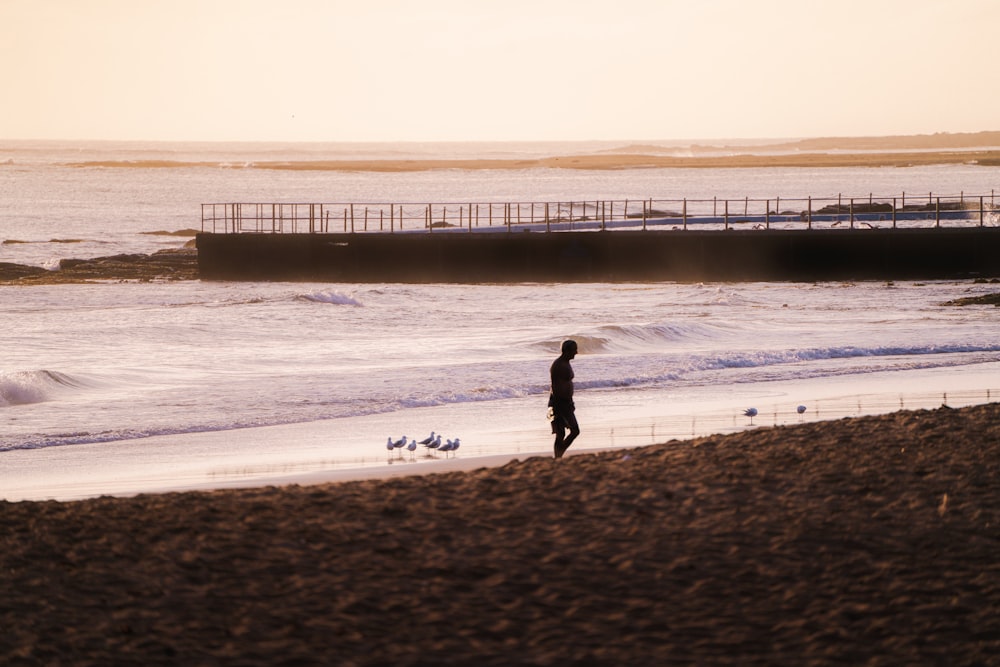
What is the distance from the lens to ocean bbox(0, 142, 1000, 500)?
15.6 meters

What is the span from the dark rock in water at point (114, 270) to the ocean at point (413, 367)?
→ 2.62m

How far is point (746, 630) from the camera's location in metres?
7.42

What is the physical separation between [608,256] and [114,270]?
20.2 metres

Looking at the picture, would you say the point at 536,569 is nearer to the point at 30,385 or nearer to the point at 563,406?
the point at 563,406

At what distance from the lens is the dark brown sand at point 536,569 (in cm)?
720

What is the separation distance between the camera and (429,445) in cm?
1437

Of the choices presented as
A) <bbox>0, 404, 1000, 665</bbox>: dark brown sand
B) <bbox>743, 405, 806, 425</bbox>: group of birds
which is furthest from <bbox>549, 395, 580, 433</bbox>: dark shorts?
<bbox>743, 405, 806, 425</bbox>: group of birds

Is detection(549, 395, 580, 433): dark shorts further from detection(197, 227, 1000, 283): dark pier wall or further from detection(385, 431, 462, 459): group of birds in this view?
detection(197, 227, 1000, 283): dark pier wall

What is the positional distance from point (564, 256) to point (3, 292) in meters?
18.9

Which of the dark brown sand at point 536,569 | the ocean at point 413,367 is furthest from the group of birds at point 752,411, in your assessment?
the dark brown sand at point 536,569

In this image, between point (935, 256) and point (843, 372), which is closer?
point (843, 372)

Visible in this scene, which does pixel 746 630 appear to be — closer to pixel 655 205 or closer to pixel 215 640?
pixel 215 640

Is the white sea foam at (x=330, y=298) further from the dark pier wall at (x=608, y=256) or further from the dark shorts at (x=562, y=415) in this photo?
the dark shorts at (x=562, y=415)

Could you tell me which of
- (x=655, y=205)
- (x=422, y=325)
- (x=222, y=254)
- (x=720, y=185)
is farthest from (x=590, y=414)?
(x=720, y=185)
